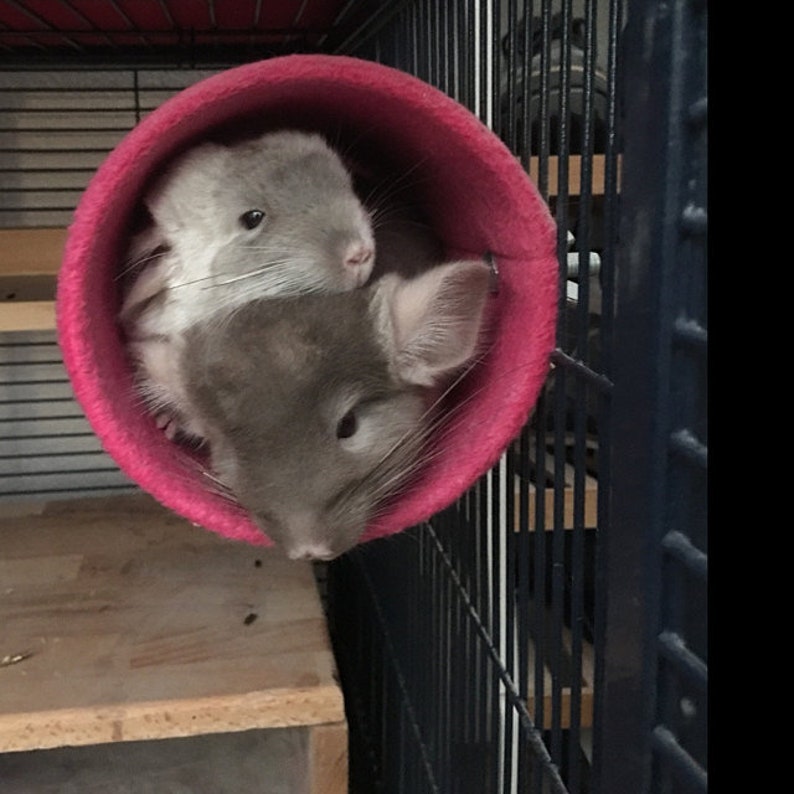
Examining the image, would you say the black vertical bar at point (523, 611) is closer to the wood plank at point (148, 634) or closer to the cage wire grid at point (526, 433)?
the cage wire grid at point (526, 433)

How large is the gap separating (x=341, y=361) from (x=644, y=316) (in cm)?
29

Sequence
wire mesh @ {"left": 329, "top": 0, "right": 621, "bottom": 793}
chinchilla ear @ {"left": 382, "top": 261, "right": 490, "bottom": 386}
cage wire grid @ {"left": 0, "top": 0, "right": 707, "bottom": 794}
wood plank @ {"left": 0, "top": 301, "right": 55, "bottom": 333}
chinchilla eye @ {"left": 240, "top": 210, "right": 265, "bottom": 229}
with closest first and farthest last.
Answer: cage wire grid @ {"left": 0, "top": 0, "right": 707, "bottom": 794}
wire mesh @ {"left": 329, "top": 0, "right": 621, "bottom": 793}
chinchilla ear @ {"left": 382, "top": 261, "right": 490, "bottom": 386}
chinchilla eye @ {"left": 240, "top": 210, "right": 265, "bottom": 229}
wood plank @ {"left": 0, "top": 301, "right": 55, "bottom": 333}

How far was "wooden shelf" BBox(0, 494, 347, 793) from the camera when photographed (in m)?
0.82

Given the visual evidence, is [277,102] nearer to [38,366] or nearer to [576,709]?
[576,709]

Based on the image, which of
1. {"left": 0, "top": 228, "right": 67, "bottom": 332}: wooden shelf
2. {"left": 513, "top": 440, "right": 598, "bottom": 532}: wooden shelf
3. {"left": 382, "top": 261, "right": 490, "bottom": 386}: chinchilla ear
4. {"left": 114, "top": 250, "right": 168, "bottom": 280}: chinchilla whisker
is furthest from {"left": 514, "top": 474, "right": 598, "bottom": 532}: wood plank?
{"left": 0, "top": 228, "right": 67, "bottom": 332}: wooden shelf

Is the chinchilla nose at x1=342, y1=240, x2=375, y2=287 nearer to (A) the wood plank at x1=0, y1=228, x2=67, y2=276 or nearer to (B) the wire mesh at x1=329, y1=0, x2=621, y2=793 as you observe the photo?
(B) the wire mesh at x1=329, y1=0, x2=621, y2=793

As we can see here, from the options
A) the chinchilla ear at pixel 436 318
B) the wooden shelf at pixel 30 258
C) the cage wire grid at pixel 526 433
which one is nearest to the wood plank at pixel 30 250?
the wooden shelf at pixel 30 258

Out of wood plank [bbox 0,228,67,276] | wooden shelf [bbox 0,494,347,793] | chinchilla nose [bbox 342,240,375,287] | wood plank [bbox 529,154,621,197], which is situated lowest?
wooden shelf [bbox 0,494,347,793]

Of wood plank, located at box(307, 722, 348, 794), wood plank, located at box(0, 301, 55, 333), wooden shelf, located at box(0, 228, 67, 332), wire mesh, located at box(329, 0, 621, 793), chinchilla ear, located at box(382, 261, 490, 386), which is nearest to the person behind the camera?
wire mesh, located at box(329, 0, 621, 793)

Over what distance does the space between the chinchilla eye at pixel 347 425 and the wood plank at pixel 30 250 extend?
64 cm

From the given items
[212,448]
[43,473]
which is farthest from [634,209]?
[43,473]

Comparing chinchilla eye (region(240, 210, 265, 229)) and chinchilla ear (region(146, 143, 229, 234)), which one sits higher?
chinchilla ear (region(146, 143, 229, 234))

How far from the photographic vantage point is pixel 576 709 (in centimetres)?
51

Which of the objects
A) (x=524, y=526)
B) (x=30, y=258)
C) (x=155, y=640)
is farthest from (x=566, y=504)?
(x=30, y=258)
